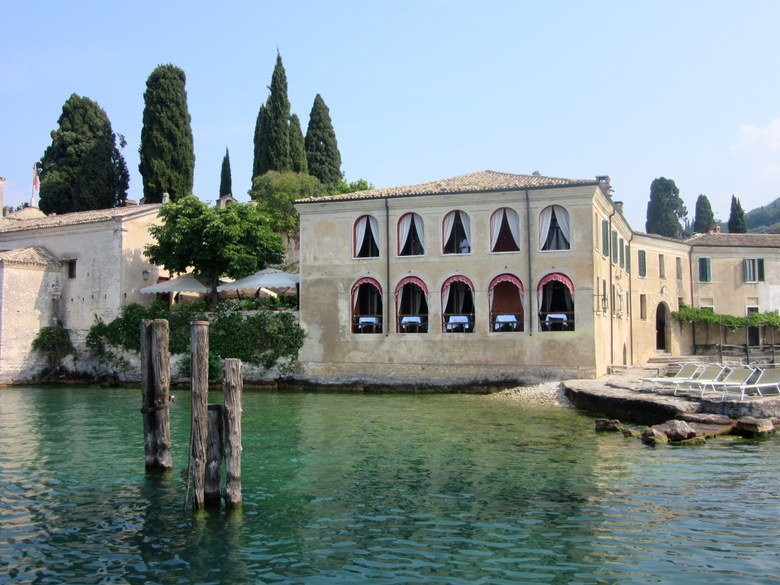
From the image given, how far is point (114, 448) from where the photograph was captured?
14.4 m

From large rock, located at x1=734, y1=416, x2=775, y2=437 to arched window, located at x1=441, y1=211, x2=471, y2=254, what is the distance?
1311cm

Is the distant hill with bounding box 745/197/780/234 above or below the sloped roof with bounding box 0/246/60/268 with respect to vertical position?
above

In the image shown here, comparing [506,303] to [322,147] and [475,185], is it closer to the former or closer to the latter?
[475,185]

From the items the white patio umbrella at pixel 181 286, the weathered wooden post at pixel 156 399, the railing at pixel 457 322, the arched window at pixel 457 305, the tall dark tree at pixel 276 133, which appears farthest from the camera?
the tall dark tree at pixel 276 133

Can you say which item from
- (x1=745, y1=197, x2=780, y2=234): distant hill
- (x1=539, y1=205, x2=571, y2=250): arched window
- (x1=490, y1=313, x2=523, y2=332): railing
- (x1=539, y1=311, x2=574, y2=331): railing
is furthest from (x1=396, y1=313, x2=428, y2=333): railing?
(x1=745, y1=197, x2=780, y2=234): distant hill

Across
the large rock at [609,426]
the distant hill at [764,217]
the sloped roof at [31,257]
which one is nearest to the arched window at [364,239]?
the large rock at [609,426]

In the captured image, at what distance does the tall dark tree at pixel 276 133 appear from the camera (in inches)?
1759

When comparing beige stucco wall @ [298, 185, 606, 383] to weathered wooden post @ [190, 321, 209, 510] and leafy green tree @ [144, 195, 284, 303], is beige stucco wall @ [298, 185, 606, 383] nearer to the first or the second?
leafy green tree @ [144, 195, 284, 303]

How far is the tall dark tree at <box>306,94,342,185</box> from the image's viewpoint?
4800cm

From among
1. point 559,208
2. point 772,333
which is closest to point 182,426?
point 559,208

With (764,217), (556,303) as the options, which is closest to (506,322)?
(556,303)

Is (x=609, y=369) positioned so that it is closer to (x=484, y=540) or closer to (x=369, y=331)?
(x=369, y=331)

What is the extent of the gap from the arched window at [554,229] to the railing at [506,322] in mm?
2713

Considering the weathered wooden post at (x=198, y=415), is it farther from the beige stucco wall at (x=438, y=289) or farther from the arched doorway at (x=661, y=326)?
the arched doorway at (x=661, y=326)
